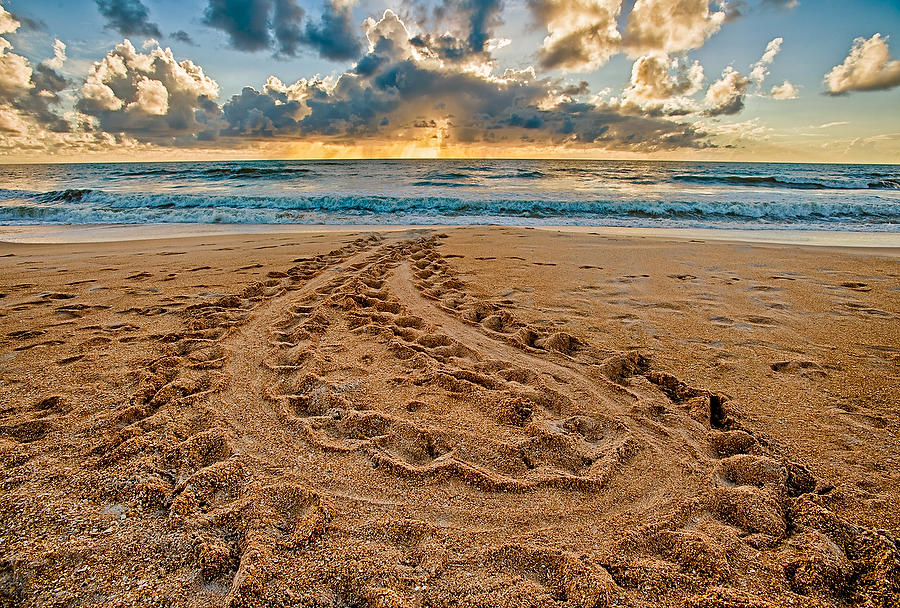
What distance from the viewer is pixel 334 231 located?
11055 mm

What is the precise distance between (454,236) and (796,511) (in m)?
8.07

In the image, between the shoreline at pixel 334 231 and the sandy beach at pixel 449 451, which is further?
the shoreline at pixel 334 231

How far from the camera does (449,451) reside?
7.09 ft

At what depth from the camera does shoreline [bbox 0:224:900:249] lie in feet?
33.0

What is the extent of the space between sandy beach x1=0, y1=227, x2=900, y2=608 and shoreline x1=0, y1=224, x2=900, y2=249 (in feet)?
21.1

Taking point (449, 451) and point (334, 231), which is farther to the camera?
point (334, 231)

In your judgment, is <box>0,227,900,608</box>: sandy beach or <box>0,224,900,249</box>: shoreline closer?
<box>0,227,900,608</box>: sandy beach

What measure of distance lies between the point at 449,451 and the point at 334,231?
9.85 meters

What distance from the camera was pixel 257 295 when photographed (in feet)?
15.8

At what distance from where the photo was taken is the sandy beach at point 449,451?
1479 mm

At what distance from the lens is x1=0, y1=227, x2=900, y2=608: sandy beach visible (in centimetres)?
148

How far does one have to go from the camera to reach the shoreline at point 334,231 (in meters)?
10.0

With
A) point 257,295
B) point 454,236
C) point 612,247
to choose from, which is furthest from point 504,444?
point 454,236

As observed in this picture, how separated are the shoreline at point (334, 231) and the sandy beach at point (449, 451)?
6441 millimetres
